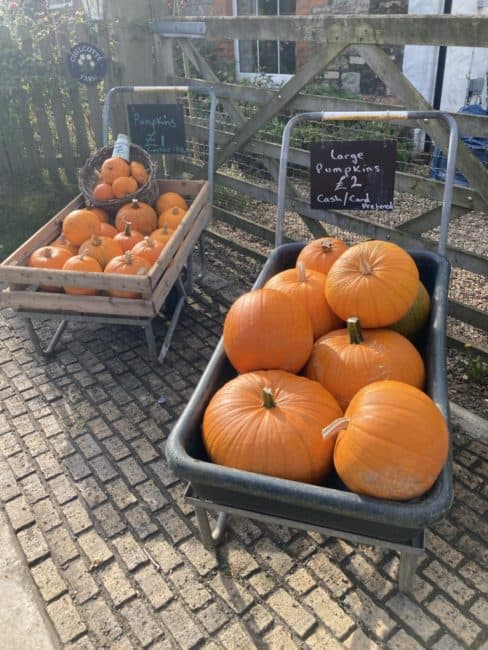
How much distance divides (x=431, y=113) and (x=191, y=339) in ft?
6.81

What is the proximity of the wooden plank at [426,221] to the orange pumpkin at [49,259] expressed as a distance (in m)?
2.20

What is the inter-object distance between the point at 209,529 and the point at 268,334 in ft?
2.98

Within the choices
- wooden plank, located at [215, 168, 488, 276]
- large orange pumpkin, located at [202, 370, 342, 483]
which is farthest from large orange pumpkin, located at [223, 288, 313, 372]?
wooden plank, located at [215, 168, 488, 276]

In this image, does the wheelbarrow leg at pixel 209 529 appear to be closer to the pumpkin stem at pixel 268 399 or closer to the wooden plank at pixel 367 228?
the pumpkin stem at pixel 268 399

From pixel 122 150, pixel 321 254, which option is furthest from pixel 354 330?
A: pixel 122 150

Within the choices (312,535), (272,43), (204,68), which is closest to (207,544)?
(312,535)

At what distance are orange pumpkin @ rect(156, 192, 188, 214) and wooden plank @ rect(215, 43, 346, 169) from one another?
792mm

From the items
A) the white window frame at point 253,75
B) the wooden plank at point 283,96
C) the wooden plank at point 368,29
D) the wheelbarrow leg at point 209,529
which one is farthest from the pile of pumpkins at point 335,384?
the white window frame at point 253,75

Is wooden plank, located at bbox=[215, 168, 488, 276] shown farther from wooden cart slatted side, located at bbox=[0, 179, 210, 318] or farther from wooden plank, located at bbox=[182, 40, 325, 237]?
wooden cart slatted side, located at bbox=[0, 179, 210, 318]

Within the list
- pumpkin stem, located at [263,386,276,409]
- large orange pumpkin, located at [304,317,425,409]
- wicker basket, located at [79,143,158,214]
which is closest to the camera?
pumpkin stem, located at [263,386,276,409]

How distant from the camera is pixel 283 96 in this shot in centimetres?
379

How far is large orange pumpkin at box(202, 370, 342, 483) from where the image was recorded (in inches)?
64.8

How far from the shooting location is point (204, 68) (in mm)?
4688

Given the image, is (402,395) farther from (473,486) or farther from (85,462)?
(85,462)
